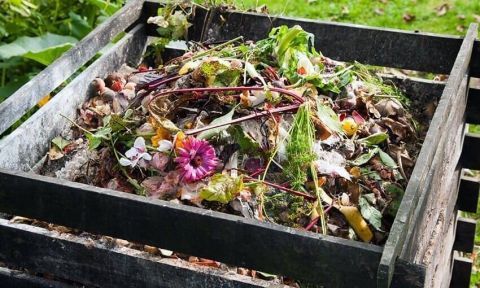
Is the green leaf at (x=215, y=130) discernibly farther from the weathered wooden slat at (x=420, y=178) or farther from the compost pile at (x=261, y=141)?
the weathered wooden slat at (x=420, y=178)

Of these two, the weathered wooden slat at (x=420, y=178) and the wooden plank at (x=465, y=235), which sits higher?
the weathered wooden slat at (x=420, y=178)

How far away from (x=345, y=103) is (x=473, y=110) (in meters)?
0.65

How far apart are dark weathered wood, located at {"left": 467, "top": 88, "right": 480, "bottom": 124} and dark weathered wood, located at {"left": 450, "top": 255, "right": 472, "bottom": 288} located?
79cm

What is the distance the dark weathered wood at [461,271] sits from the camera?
141 inches

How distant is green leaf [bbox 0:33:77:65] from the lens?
3854 millimetres

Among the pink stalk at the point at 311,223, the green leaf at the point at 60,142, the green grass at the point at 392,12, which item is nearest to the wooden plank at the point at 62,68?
the green leaf at the point at 60,142

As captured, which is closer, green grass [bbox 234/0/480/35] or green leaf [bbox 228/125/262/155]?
green leaf [bbox 228/125/262/155]

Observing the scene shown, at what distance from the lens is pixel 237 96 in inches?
96.5

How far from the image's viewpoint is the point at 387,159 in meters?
2.50

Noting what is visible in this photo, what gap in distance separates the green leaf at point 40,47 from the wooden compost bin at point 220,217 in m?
0.82

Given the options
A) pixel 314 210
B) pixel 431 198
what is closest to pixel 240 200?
pixel 314 210

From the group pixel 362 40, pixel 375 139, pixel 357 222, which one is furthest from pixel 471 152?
pixel 357 222

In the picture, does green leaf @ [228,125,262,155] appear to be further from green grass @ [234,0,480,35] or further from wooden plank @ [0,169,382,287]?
green grass @ [234,0,480,35]

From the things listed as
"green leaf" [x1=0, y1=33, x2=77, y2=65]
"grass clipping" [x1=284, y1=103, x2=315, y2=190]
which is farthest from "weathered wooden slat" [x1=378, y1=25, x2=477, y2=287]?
"green leaf" [x1=0, y1=33, x2=77, y2=65]
